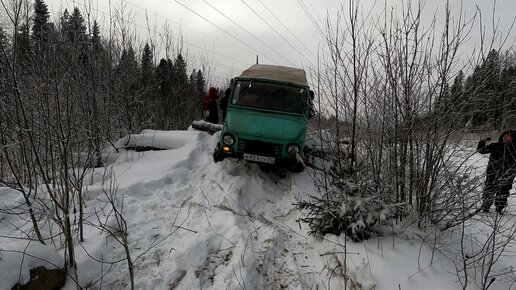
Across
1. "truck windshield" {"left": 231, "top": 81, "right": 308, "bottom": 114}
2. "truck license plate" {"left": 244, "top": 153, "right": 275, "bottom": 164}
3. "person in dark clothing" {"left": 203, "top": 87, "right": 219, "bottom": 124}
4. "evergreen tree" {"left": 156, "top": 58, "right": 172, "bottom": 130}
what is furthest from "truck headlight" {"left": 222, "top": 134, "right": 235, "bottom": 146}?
"evergreen tree" {"left": 156, "top": 58, "right": 172, "bottom": 130}

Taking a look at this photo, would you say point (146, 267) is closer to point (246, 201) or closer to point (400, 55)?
point (246, 201)

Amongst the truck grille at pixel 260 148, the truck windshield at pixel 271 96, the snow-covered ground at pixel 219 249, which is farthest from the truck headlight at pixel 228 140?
the truck windshield at pixel 271 96

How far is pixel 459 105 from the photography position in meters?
3.39

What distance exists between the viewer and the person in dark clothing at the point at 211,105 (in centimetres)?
1079

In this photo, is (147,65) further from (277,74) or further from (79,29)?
(277,74)

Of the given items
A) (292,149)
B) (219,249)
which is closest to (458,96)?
(292,149)

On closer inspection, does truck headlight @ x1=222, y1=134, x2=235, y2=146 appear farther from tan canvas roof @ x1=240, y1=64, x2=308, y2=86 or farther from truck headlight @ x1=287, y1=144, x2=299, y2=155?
tan canvas roof @ x1=240, y1=64, x2=308, y2=86

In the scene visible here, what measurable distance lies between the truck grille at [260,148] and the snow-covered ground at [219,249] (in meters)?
0.71

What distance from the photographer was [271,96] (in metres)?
6.30

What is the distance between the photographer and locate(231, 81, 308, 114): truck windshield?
6176mm

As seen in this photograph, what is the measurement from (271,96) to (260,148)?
1.43 metres

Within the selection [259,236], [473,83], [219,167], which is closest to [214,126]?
[219,167]

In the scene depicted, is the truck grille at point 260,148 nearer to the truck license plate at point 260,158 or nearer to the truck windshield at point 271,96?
the truck license plate at point 260,158

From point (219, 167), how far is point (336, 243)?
3533mm
